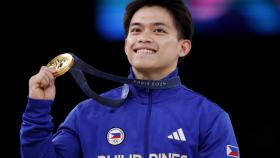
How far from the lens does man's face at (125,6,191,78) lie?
2.93m

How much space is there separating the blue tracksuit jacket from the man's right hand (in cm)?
4

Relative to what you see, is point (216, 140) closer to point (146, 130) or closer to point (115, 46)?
point (146, 130)

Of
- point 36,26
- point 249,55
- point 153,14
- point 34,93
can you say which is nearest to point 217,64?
point 249,55

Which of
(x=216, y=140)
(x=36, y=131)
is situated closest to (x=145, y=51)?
(x=216, y=140)

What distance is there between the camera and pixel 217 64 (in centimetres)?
622

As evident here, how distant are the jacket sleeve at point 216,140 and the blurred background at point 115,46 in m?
2.79

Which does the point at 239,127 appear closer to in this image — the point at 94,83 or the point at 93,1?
the point at 94,83

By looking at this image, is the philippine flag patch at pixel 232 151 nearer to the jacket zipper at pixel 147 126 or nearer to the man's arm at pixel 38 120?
the jacket zipper at pixel 147 126

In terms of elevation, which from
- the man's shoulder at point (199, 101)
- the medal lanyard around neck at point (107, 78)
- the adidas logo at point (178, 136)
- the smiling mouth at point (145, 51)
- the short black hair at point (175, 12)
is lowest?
the adidas logo at point (178, 136)

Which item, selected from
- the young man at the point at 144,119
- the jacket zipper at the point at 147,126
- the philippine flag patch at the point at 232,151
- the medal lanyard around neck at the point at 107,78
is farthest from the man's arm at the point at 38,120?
the philippine flag patch at the point at 232,151

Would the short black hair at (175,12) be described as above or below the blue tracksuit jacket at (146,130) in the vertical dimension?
above

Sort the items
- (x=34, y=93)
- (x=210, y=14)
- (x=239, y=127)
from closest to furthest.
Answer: (x=34, y=93)
(x=210, y=14)
(x=239, y=127)

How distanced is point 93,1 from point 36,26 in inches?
21.3

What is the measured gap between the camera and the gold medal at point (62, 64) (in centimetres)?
272
